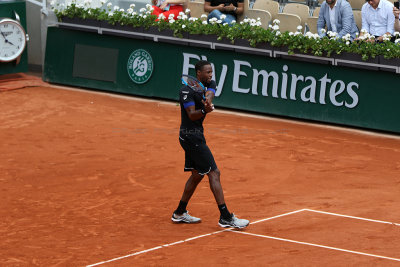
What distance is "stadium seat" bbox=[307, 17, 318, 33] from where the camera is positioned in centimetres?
1572

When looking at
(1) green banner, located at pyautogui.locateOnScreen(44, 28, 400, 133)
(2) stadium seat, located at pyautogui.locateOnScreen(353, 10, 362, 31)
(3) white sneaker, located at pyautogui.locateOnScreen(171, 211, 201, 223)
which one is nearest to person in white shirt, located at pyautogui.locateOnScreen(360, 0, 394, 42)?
(2) stadium seat, located at pyautogui.locateOnScreen(353, 10, 362, 31)

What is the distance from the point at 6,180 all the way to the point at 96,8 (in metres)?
7.33

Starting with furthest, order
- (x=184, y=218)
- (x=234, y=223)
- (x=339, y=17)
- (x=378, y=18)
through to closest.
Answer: (x=339, y=17) → (x=378, y=18) → (x=184, y=218) → (x=234, y=223)

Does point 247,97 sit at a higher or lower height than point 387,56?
lower

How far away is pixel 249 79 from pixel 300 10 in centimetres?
246

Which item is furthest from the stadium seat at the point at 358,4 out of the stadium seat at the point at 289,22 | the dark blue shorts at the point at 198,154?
the dark blue shorts at the point at 198,154


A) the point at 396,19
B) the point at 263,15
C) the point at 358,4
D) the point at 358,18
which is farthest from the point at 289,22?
the point at 396,19

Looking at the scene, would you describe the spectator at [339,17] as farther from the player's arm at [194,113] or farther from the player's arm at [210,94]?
the player's arm at [194,113]

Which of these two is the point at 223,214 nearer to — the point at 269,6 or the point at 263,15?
the point at 263,15

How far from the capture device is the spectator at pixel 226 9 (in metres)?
15.8

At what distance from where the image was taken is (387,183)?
34.3ft

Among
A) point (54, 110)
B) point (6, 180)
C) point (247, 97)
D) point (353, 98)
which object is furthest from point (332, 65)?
point (6, 180)

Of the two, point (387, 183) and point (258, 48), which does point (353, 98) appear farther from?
point (387, 183)

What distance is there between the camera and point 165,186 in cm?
994
